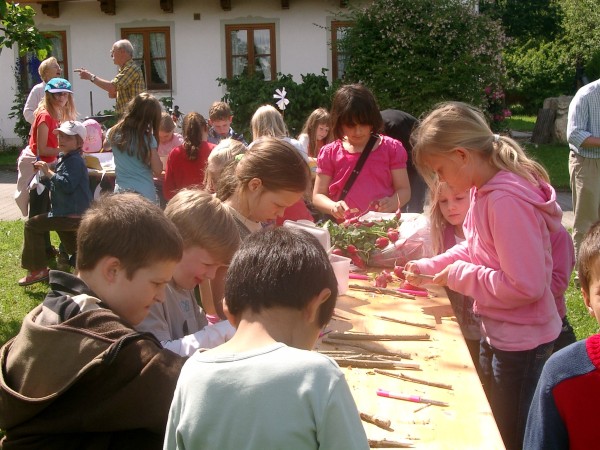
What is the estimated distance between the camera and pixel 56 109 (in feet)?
24.8

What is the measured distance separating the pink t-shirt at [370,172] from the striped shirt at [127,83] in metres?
4.43

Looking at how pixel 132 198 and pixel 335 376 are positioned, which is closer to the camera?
pixel 335 376

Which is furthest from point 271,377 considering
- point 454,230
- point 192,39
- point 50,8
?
point 50,8

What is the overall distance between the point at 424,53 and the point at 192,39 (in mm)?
5885

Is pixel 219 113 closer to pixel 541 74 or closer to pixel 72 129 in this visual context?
pixel 72 129

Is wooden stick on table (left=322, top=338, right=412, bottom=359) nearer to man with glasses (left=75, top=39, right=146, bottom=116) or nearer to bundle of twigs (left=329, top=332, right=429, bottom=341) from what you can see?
bundle of twigs (left=329, top=332, right=429, bottom=341)

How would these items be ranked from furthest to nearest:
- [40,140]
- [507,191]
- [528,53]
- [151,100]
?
[528,53]
[40,140]
[151,100]
[507,191]

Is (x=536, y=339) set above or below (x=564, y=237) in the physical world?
below

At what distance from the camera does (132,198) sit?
2180mm

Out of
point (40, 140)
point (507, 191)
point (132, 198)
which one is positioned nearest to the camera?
point (132, 198)

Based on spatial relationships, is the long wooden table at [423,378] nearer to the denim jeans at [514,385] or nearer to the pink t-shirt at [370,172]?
the denim jeans at [514,385]

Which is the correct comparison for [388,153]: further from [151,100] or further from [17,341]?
[17,341]

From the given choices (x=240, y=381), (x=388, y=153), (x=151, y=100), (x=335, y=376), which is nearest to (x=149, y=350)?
(x=240, y=381)

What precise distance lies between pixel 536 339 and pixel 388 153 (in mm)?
2287
